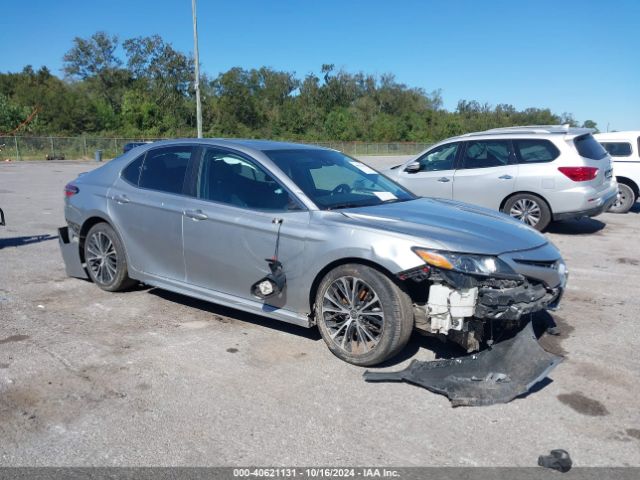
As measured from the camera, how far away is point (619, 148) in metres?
13.3

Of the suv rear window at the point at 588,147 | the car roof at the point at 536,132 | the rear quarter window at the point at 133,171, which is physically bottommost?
the rear quarter window at the point at 133,171

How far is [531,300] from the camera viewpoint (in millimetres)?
4168

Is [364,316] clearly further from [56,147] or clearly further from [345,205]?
[56,147]

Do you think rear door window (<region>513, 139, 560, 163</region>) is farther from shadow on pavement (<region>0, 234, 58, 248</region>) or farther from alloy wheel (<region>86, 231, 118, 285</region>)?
shadow on pavement (<region>0, 234, 58, 248</region>)

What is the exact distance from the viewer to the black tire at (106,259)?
5.99 meters

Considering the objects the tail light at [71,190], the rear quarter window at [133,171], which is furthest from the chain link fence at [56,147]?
the rear quarter window at [133,171]

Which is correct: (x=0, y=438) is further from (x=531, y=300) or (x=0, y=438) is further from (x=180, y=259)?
(x=531, y=300)

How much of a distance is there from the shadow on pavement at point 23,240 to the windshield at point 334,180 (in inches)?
214

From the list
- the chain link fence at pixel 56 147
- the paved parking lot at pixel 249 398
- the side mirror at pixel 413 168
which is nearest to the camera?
the paved parking lot at pixel 249 398

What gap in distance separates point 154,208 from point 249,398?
2.38 meters

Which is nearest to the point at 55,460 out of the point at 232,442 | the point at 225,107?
the point at 232,442

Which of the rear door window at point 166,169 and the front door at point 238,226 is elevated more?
the rear door window at point 166,169

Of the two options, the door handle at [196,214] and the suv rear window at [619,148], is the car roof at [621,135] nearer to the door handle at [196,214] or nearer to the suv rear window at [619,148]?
the suv rear window at [619,148]

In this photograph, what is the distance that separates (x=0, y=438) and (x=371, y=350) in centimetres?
238
